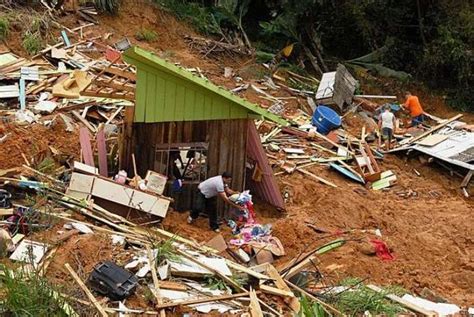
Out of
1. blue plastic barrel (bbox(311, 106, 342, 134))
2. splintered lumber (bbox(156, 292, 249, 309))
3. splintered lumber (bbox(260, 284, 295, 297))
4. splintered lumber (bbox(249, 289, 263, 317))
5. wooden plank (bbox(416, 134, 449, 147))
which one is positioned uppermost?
splintered lumber (bbox(156, 292, 249, 309))

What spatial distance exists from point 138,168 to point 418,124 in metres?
10.2

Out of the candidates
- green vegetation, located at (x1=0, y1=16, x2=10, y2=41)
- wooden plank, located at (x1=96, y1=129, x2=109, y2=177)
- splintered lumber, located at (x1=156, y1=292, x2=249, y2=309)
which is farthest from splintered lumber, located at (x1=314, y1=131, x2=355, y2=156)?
splintered lumber, located at (x1=156, y1=292, x2=249, y2=309)

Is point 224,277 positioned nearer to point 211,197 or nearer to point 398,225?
point 211,197

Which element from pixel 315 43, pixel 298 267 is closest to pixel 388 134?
pixel 315 43

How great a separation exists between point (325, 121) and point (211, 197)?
262 inches

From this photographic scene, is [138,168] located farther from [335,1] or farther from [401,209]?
[335,1]

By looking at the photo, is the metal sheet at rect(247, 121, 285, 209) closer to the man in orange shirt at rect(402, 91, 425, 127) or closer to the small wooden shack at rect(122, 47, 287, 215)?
the small wooden shack at rect(122, 47, 287, 215)

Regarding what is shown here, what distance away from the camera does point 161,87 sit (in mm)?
11820

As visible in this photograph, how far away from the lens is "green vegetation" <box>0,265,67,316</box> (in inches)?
277

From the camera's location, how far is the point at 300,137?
17.1 metres

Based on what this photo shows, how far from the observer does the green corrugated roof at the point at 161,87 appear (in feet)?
37.8

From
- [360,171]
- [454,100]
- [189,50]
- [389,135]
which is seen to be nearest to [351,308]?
[360,171]

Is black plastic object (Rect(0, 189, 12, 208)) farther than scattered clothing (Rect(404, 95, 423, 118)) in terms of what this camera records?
No

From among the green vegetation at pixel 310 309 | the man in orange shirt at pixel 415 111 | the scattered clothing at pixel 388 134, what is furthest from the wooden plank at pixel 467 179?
the green vegetation at pixel 310 309
